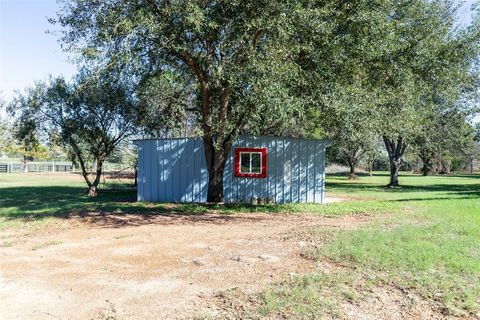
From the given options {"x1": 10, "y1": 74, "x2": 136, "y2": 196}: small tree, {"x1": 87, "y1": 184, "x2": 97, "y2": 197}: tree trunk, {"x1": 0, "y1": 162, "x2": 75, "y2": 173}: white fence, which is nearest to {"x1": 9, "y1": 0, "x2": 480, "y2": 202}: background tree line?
{"x1": 10, "y1": 74, "x2": 136, "y2": 196}: small tree

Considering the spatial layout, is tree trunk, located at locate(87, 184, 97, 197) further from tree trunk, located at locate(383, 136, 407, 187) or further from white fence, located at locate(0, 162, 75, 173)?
white fence, located at locate(0, 162, 75, 173)

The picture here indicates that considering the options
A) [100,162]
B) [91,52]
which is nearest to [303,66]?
[91,52]

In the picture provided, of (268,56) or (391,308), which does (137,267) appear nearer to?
(391,308)

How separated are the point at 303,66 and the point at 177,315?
9.43 m

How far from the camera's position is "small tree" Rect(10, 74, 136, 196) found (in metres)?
20.0

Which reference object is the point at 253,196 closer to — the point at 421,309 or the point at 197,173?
the point at 197,173

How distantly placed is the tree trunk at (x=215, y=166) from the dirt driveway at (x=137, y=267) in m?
5.17

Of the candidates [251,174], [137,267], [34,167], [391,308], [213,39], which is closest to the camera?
[391,308]

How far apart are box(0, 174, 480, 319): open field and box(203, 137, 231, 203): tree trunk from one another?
4476mm

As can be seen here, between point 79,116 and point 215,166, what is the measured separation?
8.40 metres

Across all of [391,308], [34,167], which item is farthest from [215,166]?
[34,167]

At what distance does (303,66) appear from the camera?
12.6 metres

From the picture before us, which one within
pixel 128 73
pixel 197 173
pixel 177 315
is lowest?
pixel 177 315

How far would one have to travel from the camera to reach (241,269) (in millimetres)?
6219
